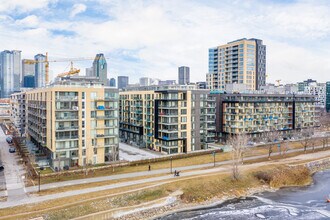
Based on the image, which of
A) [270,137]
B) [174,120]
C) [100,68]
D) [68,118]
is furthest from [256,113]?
[100,68]

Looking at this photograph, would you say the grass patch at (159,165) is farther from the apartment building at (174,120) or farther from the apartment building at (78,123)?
the apartment building at (174,120)

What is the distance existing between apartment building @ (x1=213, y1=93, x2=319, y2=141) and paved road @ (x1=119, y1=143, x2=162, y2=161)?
36.1 m

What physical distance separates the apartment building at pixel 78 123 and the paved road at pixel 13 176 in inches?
320

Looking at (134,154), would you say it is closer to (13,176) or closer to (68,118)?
(68,118)

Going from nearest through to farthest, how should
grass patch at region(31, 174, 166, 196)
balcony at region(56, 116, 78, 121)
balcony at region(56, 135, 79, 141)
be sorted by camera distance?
grass patch at region(31, 174, 166, 196) < balcony at region(56, 135, 79, 141) < balcony at region(56, 116, 78, 121)

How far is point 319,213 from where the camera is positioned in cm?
5422

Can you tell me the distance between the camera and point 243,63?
179 metres

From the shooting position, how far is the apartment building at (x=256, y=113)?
11150 centimetres

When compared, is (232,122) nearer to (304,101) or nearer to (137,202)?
(304,101)

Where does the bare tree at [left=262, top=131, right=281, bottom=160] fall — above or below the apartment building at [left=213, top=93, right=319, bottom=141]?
below

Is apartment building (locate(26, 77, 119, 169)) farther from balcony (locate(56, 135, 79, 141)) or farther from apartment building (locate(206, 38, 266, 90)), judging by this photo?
apartment building (locate(206, 38, 266, 90))

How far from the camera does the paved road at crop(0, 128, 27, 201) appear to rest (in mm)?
53694

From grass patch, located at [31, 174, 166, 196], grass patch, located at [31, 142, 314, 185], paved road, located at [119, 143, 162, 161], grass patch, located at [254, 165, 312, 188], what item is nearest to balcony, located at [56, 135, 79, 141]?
grass patch, located at [31, 142, 314, 185]

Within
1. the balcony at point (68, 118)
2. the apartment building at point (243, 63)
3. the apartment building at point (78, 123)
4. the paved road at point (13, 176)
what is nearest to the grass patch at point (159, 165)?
the paved road at point (13, 176)
